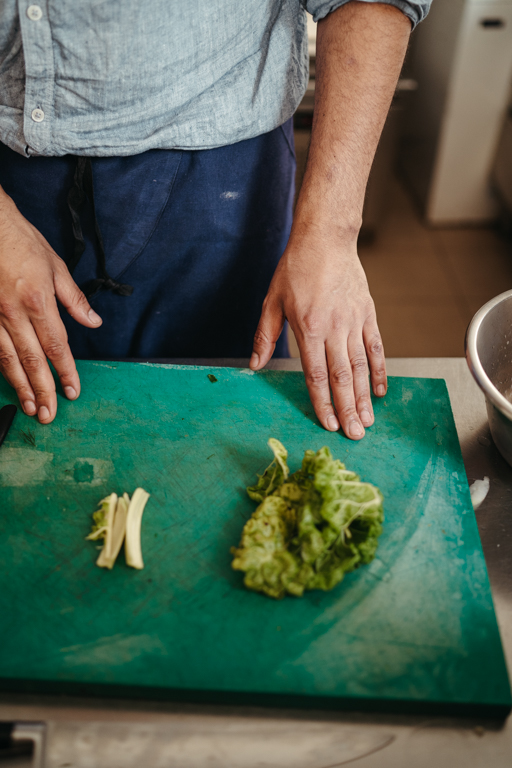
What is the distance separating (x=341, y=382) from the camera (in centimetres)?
129

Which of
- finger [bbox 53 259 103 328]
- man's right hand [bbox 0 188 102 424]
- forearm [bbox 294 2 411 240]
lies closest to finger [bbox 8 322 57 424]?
man's right hand [bbox 0 188 102 424]

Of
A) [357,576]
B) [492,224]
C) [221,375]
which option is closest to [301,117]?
[492,224]

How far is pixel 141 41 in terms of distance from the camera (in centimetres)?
123

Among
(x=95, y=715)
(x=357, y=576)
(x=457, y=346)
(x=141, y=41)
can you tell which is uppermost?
(x=141, y=41)

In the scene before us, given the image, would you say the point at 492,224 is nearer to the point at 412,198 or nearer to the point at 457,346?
the point at 412,198

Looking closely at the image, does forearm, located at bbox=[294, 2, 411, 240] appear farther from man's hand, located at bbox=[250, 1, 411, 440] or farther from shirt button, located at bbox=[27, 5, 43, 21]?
shirt button, located at bbox=[27, 5, 43, 21]

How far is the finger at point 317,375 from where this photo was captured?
1.29 meters

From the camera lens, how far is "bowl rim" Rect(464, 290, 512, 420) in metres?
1.04

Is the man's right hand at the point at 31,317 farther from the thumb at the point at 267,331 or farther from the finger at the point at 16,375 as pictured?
the thumb at the point at 267,331

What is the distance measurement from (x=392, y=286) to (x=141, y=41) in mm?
3167

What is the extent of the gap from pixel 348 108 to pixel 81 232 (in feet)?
2.45

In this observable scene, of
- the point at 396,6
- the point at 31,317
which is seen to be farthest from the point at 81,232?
the point at 396,6

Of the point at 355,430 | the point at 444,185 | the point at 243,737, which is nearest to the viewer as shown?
the point at 243,737

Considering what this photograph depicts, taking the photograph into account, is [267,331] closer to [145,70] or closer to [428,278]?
[145,70]
